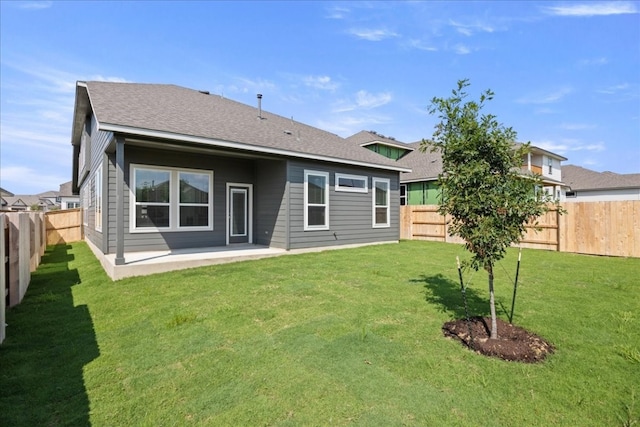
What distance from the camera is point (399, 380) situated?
2723mm

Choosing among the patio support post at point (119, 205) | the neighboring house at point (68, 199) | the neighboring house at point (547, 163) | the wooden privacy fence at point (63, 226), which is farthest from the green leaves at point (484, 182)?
the neighboring house at point (68, 199)

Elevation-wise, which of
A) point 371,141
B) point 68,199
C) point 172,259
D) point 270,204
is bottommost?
point 172,259

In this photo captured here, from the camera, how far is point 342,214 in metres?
10.9

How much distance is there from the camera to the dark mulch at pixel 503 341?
313 cm

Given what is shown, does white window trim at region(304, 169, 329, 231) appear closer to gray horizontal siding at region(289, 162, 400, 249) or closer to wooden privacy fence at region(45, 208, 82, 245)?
gray horizontal siding at region(289, 162, 400, 249)

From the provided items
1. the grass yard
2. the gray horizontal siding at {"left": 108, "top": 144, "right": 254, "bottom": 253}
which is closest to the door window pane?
the gray horizontal siding at {"left": 108, "top": 144, "right": 254, "bottom": 253}

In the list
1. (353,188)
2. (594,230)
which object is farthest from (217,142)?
(594,230)

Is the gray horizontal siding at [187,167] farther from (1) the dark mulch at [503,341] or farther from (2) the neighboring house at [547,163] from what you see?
(2) the neighboring house at [547,163]

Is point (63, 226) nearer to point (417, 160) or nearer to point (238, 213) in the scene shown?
point (238, 213)

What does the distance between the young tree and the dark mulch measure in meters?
0.16

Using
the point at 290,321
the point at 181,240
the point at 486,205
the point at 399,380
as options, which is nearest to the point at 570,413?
the point at 399,380

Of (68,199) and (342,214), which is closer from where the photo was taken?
(342,214)

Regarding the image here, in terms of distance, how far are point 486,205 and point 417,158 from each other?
60.2 feet

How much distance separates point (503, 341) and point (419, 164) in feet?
57.2
